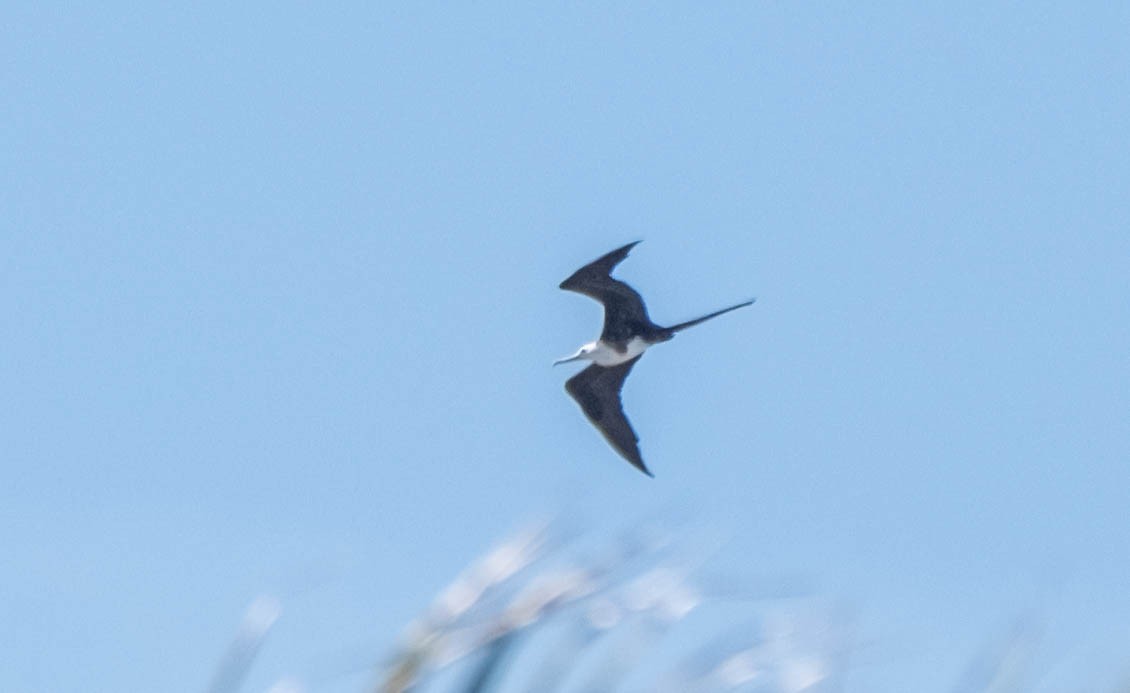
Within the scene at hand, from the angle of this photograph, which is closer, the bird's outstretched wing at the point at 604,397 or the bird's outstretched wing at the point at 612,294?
the bird's outstretched wing at the point at 612,294

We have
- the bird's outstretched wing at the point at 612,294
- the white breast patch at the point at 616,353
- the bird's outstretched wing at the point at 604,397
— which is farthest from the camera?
the bird's outstretched wing at the point at 604,397

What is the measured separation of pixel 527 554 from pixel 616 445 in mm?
12154

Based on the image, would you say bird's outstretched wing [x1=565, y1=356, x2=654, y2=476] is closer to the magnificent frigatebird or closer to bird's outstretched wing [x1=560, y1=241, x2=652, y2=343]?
the magnificent frigatebird

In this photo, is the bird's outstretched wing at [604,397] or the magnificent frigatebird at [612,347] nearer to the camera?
the magnificent frigatebird at [612,347]

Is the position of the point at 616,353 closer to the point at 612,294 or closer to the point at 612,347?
the point at 612,347

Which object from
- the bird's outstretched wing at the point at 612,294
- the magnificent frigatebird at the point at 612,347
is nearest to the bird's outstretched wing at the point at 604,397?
the magnificent frigatebird at the point at 612,347

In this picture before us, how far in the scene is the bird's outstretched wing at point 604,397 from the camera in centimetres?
1423

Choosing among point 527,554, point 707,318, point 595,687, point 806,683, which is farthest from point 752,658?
point 707,318

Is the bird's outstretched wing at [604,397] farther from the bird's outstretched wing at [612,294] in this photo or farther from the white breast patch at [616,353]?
the bird's outstretched wing at [612,294]

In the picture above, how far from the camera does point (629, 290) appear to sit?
42.5 ft

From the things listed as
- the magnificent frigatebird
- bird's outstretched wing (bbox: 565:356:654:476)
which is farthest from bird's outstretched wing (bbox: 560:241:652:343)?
bird's outstretched wing (bbox: 565:356:654:476)

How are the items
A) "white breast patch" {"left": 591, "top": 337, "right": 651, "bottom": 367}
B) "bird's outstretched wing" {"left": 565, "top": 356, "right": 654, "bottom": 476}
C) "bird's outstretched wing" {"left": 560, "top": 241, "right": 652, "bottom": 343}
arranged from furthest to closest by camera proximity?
"bird's outstretched wing" {"left": 565, "top": 356, "right": 654, "bottom": 476}
"white breast patch" {"left": 591, "top": 337, "right": 651, "bottom": 367}
"bird's outstretched wing" {"left": 560, "top": 241, "right": 652, "bottom": 343}

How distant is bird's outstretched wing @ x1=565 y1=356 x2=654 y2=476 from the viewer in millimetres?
14227

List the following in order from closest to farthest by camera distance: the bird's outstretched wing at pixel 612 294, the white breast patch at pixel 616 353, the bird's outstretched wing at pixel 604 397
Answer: the bird's outstretched wing at pixel 612 294 → the white breast patch at pixel 616 353 → the bird's outstretched wing at pixel 604 397
